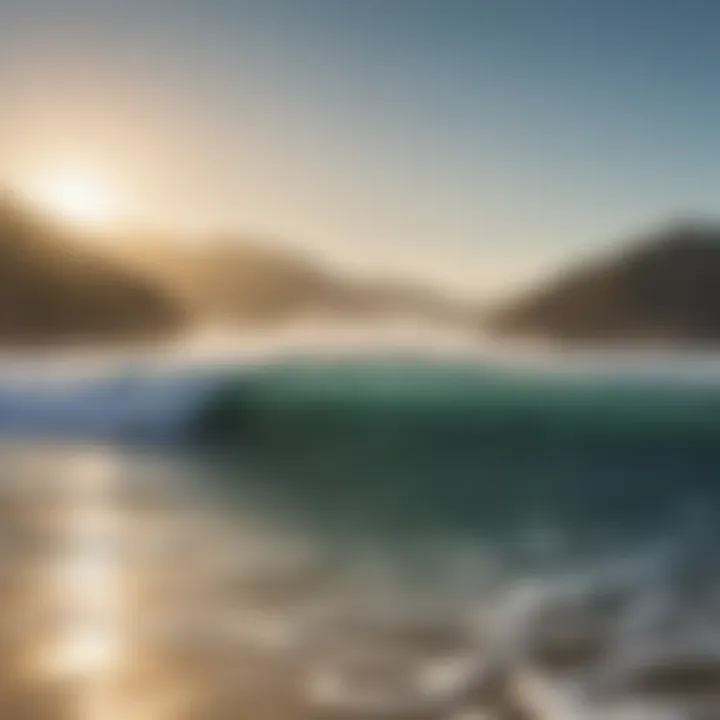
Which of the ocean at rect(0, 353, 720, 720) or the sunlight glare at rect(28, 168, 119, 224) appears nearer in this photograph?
the ocean at rect(0, 353, 720, 720)

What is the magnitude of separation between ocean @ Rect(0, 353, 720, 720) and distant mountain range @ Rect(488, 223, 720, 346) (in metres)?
0.05

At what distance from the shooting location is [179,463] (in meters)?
1.64

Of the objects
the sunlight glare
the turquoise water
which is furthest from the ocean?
the sunlight glare

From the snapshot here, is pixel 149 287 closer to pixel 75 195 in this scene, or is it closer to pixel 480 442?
pixel 75 195

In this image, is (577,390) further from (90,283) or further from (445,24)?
(90,283)

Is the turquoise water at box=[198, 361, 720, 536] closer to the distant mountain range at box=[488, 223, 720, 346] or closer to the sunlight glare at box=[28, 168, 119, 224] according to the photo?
the distant mountain range at box=[488, 223, 720, 346]

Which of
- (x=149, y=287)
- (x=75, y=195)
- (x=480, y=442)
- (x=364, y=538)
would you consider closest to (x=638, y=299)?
(x=480, y=442)

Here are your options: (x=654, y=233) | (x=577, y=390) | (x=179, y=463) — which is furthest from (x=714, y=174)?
(x=179, y=463)

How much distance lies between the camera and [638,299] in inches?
66.2

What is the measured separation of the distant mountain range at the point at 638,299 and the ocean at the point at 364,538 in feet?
0.17

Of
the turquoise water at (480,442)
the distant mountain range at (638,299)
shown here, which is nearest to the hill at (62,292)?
the turquoise water at (480,442)

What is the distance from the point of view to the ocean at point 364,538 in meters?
1.39

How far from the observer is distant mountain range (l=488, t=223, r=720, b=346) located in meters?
1.62

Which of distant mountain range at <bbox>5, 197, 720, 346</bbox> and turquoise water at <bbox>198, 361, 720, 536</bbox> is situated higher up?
distant mountain range at <bbox>5, 197, 720, 346</bbox>
